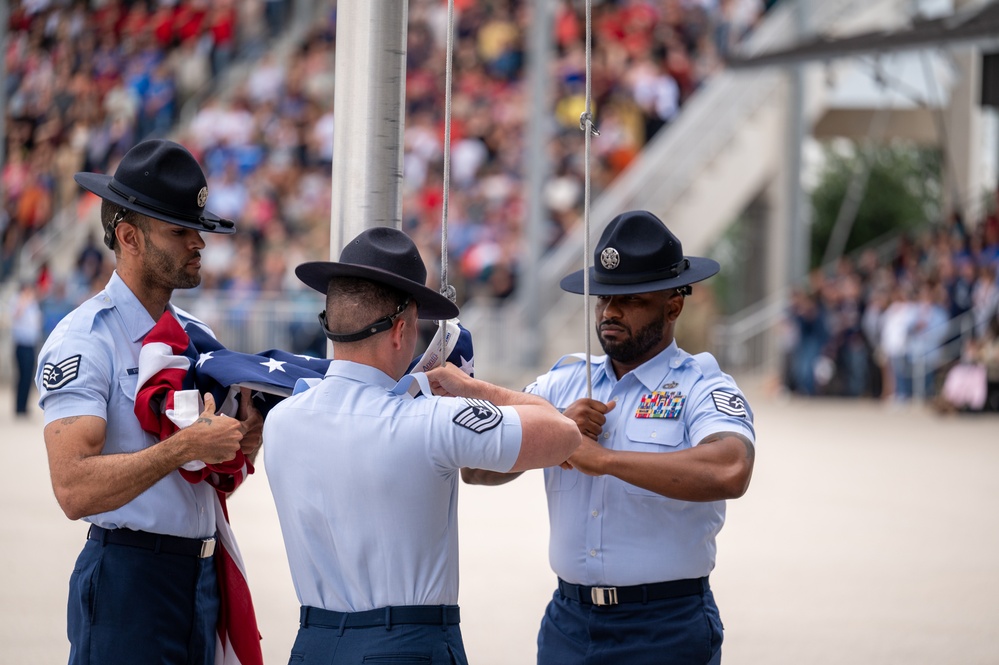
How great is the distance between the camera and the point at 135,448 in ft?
11.1

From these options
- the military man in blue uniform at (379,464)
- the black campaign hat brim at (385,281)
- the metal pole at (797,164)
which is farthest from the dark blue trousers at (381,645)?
the metal pole at (797,164)

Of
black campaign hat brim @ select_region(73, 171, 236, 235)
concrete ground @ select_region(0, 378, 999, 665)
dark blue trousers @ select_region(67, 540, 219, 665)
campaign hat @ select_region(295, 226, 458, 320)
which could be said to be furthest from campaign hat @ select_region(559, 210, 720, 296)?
concrete ground @ select_region(0, 378, 999, 665)

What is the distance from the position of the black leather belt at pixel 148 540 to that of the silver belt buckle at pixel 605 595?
108cm

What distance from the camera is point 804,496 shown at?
37.0 feet

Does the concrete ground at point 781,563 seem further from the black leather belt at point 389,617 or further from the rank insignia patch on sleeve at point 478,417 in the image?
the rank insignia patch on sleeve at point 478,417

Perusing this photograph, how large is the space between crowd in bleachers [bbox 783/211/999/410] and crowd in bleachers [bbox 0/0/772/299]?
4.10 meters

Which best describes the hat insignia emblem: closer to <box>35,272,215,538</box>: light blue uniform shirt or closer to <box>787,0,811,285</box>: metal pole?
<box>35,272,215,538</box>: light blue uniform shirt

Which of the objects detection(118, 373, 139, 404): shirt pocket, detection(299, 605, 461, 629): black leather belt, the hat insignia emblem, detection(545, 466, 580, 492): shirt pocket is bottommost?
detection(299, 605, 461, 629): black leather belt

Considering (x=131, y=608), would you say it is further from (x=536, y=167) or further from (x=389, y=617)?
(x=536, y=167)

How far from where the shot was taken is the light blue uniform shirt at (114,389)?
130 inches

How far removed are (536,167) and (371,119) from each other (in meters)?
16.2

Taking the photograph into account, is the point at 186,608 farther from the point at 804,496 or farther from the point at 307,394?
the point at 804,496

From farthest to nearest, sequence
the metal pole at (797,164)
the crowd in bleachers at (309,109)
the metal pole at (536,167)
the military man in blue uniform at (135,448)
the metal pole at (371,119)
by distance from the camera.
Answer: the metal pole at (797,164), the crowd in bleachers at (309,109), the metal pole at (536,167), the metal pole at (371,119), the military man in blue uniform at (135,448)

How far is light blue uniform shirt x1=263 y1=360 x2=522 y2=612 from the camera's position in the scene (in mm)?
2982
